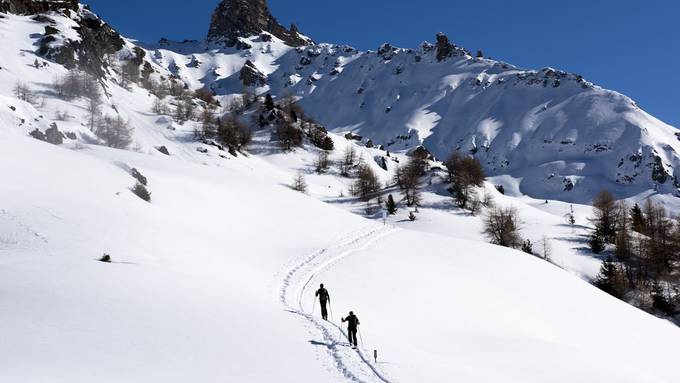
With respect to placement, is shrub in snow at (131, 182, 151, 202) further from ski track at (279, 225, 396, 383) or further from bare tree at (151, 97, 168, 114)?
bare tree at (151, 97, 168, 114)

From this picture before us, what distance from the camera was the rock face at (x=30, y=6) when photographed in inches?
5064

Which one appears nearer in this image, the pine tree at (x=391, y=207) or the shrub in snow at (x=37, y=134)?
the shrub in snow at (x=37, y=134)

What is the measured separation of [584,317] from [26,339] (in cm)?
3772

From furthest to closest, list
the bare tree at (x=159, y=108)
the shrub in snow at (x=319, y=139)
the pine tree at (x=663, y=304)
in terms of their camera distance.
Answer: the shrub in snow at (x=319, y=139) → the bare tree at (x=159, y=108) → the pine tree at (x=663, y=304)

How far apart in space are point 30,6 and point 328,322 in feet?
483

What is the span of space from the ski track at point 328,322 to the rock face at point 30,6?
4893 inches

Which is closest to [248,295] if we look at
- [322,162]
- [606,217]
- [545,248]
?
[545,248]

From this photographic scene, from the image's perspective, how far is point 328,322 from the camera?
23.0 metres

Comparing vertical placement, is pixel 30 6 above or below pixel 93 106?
above

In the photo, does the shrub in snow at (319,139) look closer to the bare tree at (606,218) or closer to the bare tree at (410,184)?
the bare tree at (410,184)

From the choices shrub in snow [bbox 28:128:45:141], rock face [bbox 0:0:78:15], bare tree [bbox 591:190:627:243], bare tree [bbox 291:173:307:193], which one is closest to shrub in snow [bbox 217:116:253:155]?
bare tree [bbox 291:173:307:193]

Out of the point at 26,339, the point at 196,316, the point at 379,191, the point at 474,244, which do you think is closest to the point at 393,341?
the point at 196,316

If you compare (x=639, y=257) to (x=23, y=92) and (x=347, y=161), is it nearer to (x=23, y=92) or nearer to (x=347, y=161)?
(x=347, y=161)

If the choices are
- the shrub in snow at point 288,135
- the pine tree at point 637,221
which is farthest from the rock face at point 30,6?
the pine tree at point 637,221
